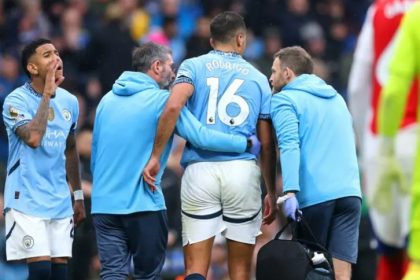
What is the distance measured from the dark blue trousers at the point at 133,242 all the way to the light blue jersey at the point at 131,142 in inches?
3.4

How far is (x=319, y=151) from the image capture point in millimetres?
11133

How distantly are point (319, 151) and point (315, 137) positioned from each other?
0.12 m

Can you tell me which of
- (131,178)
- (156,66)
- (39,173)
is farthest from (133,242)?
(156,66)

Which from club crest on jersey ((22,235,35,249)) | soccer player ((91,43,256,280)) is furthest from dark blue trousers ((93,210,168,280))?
club crest on jersey ((22,235,35,249))

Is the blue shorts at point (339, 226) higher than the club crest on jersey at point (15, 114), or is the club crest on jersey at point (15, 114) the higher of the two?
the club crest on jersey at point (15, 114)

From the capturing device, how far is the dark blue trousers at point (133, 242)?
36.5 ft

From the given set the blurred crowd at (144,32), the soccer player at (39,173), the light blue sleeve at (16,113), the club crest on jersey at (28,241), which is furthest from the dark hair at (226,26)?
the blurred crowd at (144,32)

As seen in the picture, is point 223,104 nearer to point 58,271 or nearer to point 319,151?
point 319,151

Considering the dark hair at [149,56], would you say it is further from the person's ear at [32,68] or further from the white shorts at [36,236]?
the white shorts at [36,236]

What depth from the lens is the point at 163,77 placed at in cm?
1134

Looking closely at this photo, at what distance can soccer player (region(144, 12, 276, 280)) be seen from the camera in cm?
1107

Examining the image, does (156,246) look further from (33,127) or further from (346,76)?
(346,76)

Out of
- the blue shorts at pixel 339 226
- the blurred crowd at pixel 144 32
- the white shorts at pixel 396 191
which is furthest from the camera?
the blurred crowd at pixel 144 32

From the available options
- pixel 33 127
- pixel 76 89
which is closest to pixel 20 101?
pixel 33 127
